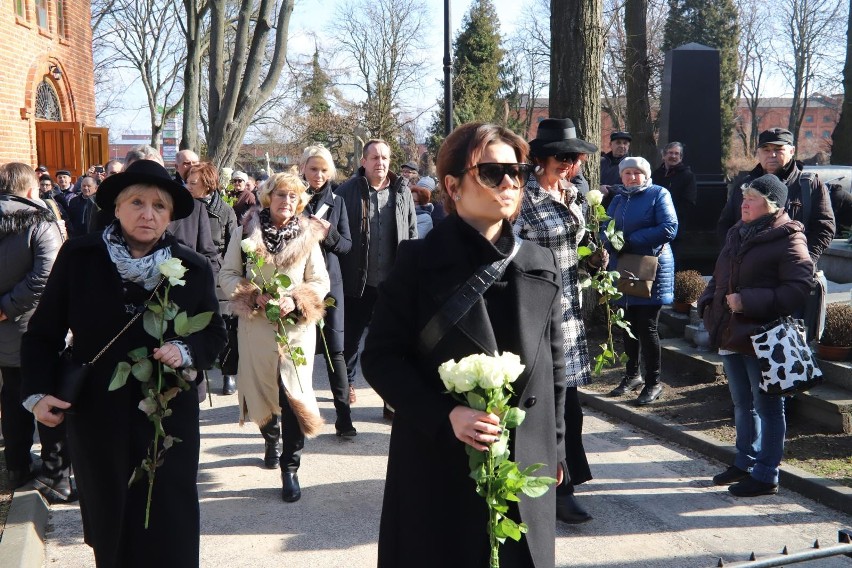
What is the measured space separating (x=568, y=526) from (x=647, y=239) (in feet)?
10.0

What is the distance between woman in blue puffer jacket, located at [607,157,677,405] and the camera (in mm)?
7223

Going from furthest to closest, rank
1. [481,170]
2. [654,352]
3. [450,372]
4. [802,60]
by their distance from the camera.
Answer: [802,60] < [654,352] < [481,170] < [450,372]

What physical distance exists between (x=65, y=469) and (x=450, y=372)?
14.0 ft

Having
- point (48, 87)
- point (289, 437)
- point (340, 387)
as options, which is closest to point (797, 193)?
point (340, 387)

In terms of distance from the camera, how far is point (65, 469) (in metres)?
5.69

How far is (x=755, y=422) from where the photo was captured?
18.5 feet

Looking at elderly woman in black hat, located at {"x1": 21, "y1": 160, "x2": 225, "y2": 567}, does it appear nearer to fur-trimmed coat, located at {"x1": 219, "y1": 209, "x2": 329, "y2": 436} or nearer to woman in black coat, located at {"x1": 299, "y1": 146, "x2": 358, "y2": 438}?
fur-trimmed coat, located at {"x1": 219, "y1": 209, "x2": 329, "y2": 436}

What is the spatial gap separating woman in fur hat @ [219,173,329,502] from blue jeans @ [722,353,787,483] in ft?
9.23

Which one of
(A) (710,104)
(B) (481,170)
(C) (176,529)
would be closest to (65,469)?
(C) (176,529)

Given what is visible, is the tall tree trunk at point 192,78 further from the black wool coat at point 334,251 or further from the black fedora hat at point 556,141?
the black fedora hat at point 556,141

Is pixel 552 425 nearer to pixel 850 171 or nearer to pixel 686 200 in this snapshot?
pixel 686 200

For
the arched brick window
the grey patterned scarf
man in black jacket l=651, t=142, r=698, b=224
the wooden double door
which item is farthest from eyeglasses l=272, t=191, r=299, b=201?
the arched brick window

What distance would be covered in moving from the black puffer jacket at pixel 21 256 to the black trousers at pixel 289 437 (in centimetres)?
176

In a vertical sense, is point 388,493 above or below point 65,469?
above
